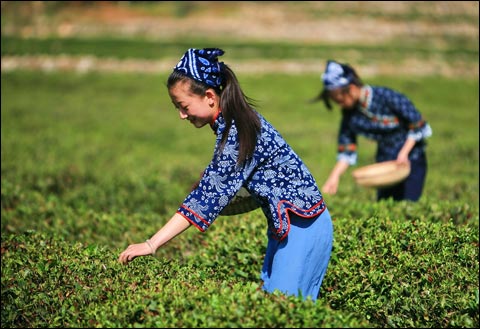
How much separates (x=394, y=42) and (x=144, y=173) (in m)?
24.3

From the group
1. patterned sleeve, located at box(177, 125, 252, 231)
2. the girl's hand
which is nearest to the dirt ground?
patterned sleeve, located at box(177, 125, 252, 231)

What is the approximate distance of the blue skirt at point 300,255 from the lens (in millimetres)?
3723

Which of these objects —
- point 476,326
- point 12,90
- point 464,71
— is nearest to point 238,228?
point 476,326

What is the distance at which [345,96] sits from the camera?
645 centimetres

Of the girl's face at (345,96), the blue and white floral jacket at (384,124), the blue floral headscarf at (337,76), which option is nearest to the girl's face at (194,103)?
the blue floral headscarf at (337,76)

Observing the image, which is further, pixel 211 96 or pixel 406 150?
pixel 406 150

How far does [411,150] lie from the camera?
6.84 m

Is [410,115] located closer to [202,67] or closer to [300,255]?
[300,255]

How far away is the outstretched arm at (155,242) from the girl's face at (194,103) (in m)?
0.51

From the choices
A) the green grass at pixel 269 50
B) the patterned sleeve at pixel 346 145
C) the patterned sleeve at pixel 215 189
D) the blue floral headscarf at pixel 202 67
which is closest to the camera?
the patterned sleeve at pixel 215 189

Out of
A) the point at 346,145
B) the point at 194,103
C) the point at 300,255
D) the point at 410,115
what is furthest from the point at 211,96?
the point at 346,145

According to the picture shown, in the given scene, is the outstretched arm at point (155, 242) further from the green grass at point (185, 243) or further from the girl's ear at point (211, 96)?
the girl's ear at point (211, 96)

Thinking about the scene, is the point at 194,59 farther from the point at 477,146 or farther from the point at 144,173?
the point at 477,146

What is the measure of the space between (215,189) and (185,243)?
2.74m
